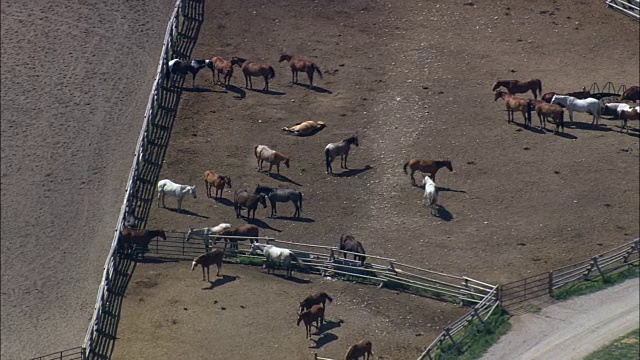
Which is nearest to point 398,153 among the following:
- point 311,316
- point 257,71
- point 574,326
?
point 257,71

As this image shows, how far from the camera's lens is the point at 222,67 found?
220ft

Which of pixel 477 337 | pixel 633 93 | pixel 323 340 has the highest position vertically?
pixel 633 93

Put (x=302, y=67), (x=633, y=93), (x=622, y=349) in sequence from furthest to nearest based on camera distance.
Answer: (x=302, y=67), (x=633, y=93), (x=622, y=349)

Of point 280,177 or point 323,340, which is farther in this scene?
point 280,177

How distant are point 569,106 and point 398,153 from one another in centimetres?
644

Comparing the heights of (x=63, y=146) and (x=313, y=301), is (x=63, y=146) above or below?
above

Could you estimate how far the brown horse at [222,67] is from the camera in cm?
6700

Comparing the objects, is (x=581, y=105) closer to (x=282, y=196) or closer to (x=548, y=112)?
(x=548, y=112)

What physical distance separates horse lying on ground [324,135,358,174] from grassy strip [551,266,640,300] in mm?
12293

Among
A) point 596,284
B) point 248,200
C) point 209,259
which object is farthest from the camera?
point 248,200

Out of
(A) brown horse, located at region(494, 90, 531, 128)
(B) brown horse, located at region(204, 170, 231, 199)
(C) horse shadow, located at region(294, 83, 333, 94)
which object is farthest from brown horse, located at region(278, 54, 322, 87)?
(B) brown horse, located at region(204, 170, 231, 199)

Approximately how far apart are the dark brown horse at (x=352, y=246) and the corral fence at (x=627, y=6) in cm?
1925

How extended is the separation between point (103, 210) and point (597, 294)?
63.7ft

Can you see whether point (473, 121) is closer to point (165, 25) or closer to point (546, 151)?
point (546, 151)
